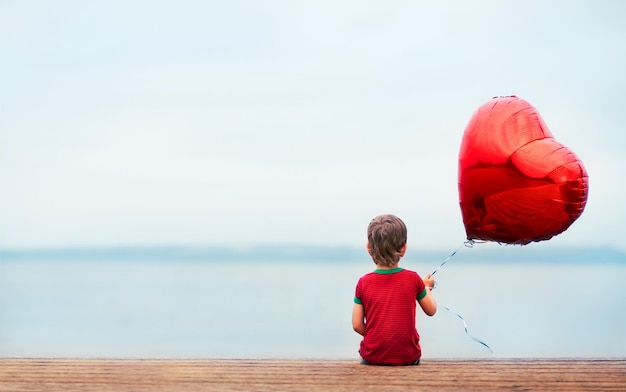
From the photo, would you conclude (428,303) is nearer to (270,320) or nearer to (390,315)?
(390,315)

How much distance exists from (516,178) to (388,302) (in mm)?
1137

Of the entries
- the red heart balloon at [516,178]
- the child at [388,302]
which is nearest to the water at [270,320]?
the child at [388,302]

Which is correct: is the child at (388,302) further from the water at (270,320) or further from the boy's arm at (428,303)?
the water at (270,320)

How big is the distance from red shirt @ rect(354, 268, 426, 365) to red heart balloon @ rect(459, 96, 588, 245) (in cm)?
85

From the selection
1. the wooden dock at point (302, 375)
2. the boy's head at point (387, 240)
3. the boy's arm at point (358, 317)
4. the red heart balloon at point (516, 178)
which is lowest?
the wooden dock at point (302, 375)

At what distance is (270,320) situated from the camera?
36.1 ft

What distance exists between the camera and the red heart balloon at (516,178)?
4.64m

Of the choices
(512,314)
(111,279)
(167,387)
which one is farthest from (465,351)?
(111,279)

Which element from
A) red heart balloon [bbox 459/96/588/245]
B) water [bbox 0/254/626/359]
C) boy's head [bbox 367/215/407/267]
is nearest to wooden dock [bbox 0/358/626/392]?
boy's head [bbox 367/215/407/267]

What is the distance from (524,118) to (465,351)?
430cm

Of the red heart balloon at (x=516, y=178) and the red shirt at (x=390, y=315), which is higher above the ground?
the red heart balloon at (x=516, y=178)

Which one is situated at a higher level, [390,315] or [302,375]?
[390,315]

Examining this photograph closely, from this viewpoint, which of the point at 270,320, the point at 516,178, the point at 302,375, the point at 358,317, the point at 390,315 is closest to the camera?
the point at 302,375

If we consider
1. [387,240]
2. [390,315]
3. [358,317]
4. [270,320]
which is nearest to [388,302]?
[390,315]
